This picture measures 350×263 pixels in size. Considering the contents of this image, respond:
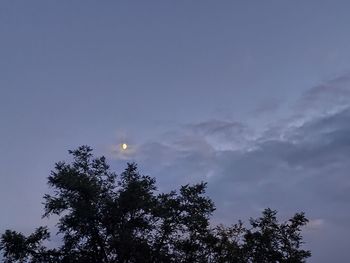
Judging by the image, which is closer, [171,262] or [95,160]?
[171,262]

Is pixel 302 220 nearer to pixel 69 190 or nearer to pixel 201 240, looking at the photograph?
pixel 201 240

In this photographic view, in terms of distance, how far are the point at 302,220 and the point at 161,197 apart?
38.8 feet

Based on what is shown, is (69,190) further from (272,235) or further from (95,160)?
(272,235)

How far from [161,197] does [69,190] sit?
776 cm

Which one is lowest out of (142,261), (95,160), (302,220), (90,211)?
(142,261)

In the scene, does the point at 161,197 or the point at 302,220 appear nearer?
the point at 302,220

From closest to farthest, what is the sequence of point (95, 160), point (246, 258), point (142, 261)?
point (142, 261) < point (246, 258) < point (95, 160)

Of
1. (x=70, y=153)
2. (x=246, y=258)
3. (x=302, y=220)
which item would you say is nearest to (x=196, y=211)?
(x=246, y=258)

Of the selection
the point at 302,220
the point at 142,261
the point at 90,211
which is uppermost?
the point at 302,220

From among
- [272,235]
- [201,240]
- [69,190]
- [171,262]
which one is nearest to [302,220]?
[272,235]

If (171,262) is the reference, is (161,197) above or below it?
above

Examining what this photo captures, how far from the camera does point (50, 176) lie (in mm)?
41875

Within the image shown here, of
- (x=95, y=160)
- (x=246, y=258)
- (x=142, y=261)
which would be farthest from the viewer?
(x=95, y=160)

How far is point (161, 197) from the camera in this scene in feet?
138
